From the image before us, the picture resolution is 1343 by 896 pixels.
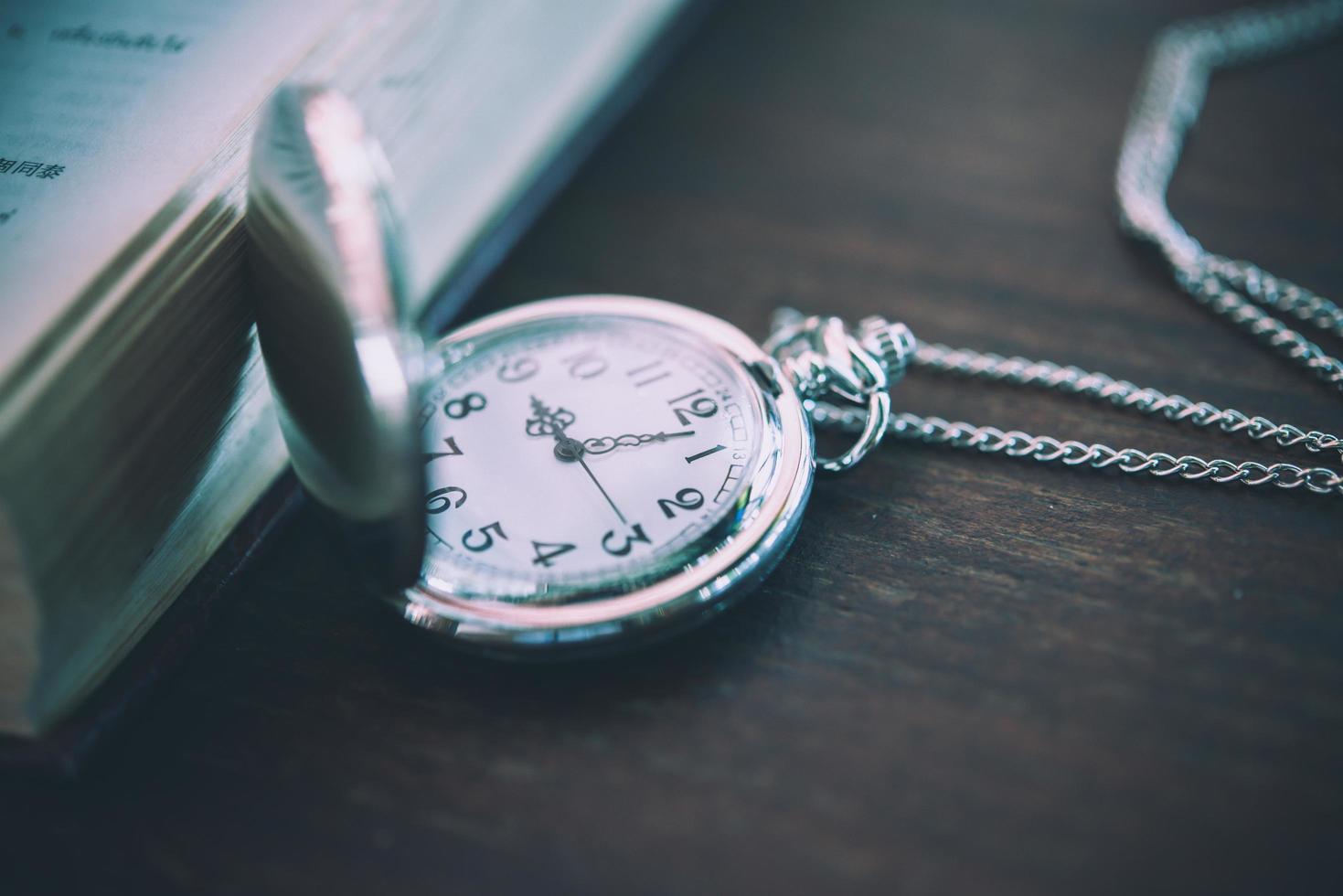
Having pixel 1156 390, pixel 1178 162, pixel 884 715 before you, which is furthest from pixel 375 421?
pixel 1178 162

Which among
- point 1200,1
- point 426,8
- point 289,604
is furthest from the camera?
point 1200,1

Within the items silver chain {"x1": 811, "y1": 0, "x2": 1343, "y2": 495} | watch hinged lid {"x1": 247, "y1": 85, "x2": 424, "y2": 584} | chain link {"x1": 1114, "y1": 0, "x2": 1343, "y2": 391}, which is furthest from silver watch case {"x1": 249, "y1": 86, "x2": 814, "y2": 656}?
chain link {"x1": 1114, "y1": 0, "x2": 1343, "y2": 391}

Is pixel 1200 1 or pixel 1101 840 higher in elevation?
pixel 1200 1

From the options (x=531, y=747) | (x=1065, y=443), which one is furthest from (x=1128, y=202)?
(x=531, y=747)

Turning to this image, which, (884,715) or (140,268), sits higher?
(140,268)

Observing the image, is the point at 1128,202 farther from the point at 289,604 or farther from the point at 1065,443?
the point at 289,604

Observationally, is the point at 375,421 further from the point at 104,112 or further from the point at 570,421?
the point at 104,112
